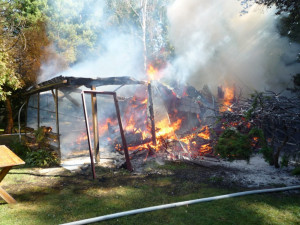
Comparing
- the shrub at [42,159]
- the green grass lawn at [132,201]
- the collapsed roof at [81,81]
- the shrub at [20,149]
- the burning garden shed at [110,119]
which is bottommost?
the green grass lawn at [132,201]

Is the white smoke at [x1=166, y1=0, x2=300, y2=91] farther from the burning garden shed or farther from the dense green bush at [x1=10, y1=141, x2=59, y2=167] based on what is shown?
the dense green bush at [x1=10, y1=141, x2=59, y2=167]

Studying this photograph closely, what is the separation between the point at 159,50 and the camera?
30.0 meters

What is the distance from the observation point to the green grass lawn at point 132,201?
3.91 metres

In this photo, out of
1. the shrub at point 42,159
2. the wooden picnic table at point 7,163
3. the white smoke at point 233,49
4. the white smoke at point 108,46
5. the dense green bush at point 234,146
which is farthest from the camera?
the white smoke at point 108,46

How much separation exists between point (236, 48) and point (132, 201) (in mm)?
15615

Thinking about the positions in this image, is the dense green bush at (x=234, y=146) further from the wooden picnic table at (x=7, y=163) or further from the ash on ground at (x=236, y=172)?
the wooden picnic table at (x=7, y=163)

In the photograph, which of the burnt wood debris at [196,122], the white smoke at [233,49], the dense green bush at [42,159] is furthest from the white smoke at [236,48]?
the dense green bush at [42,159]

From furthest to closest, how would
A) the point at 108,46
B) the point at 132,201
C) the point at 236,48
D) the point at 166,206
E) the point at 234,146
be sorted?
the point at 108,46 < the point at 236,48 < the point at 234,146 < the point at 132,201 < the point at 166,206

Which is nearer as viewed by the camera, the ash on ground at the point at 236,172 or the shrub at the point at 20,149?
the ash on ground at the point at 236,172

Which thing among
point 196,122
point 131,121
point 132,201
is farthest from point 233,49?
point 132,201

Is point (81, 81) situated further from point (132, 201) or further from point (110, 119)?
point (110, 119)

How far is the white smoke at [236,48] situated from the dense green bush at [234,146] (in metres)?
11.0

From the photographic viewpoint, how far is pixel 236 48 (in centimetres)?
1677

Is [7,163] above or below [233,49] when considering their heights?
below
